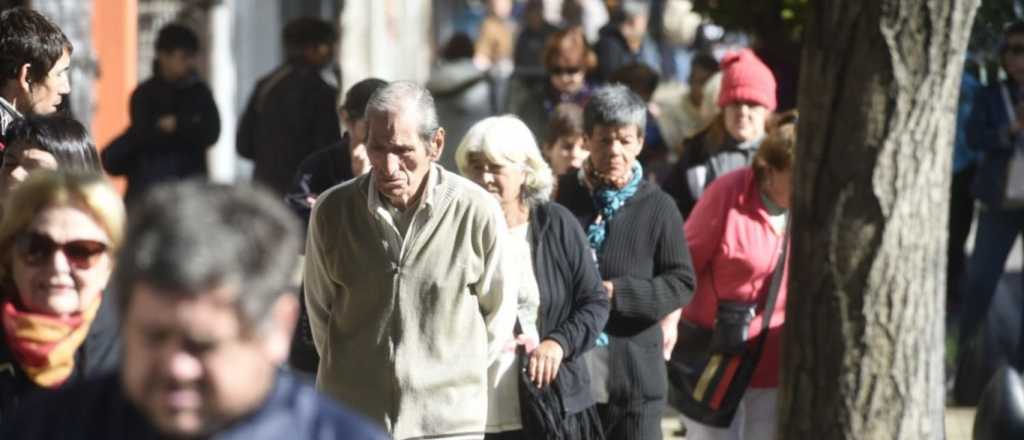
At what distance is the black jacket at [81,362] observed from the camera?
16.5ft

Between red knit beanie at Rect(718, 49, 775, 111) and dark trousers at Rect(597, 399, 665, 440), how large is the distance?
2.40m

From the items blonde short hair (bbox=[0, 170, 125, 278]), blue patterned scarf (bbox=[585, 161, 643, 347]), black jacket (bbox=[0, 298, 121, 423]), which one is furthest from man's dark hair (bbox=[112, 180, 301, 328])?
blue patterned scarf (bbox=[585, 161, 643, 347])

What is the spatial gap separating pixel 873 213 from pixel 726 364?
289 cm

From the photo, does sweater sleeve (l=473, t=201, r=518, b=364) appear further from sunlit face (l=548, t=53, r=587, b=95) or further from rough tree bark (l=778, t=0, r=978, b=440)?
sunlit face (l=548, t=53, r=587, b=95)

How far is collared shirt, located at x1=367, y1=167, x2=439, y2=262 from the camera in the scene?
6762 mm

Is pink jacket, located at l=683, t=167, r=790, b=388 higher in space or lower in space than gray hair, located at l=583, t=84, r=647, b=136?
lower

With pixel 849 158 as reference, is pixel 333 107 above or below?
below

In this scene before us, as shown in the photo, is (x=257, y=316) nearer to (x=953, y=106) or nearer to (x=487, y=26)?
(x=953, y=106)

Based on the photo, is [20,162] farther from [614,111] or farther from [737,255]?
[737,255]

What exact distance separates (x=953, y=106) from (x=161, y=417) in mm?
2680

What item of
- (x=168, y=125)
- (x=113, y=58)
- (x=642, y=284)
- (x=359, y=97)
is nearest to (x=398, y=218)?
(x=642, y=284)

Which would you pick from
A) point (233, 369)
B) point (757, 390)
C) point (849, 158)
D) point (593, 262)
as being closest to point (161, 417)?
point (233, 369)

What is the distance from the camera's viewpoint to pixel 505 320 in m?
6.93

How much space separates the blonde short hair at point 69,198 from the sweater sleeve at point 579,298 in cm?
278
